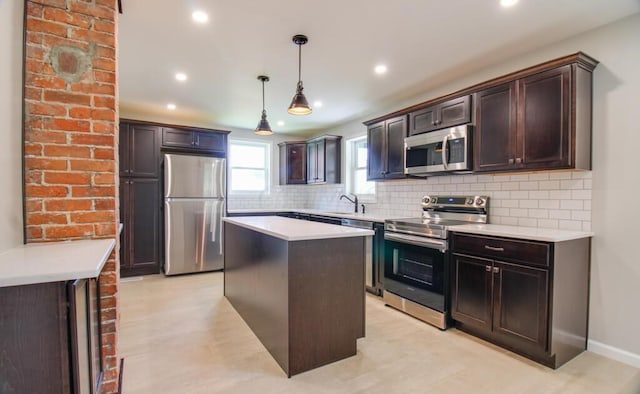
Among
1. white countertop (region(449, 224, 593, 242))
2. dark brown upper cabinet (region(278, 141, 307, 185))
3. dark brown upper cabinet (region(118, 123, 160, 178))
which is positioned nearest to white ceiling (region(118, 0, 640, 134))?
dark brown upper cabinet (region(118, 123, 160, 178))

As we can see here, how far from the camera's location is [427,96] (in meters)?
3.98

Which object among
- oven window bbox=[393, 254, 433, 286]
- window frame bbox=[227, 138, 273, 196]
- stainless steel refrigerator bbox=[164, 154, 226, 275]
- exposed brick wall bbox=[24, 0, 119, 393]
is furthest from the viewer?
window frame bbox=[227, 138, 273, 196]

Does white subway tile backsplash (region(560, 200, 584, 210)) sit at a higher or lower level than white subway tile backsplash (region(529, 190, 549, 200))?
lower

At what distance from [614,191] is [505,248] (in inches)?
34.9

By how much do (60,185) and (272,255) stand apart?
1332mm

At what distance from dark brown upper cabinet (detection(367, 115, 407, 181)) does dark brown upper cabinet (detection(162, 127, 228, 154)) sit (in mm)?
2452

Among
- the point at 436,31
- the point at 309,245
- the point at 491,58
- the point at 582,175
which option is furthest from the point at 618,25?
the point at 309,245

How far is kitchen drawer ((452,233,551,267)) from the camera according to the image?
226 centimetres

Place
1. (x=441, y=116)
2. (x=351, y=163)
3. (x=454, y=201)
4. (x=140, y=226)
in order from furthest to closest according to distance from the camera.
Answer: (x=351, y=163) → (x=140, y=226) → (x=454, y=201) → (x=441, y=116)

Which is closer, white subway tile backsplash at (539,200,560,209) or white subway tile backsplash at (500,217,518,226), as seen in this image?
white subway tile backsplash at (539,200,560,209)

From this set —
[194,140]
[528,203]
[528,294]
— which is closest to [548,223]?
[528,203]

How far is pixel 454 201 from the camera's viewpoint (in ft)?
11.4

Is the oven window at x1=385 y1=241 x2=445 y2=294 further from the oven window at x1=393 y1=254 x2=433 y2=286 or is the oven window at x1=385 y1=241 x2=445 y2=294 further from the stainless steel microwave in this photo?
the stainless steel microwave

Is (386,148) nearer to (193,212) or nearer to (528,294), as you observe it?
(528,294)
